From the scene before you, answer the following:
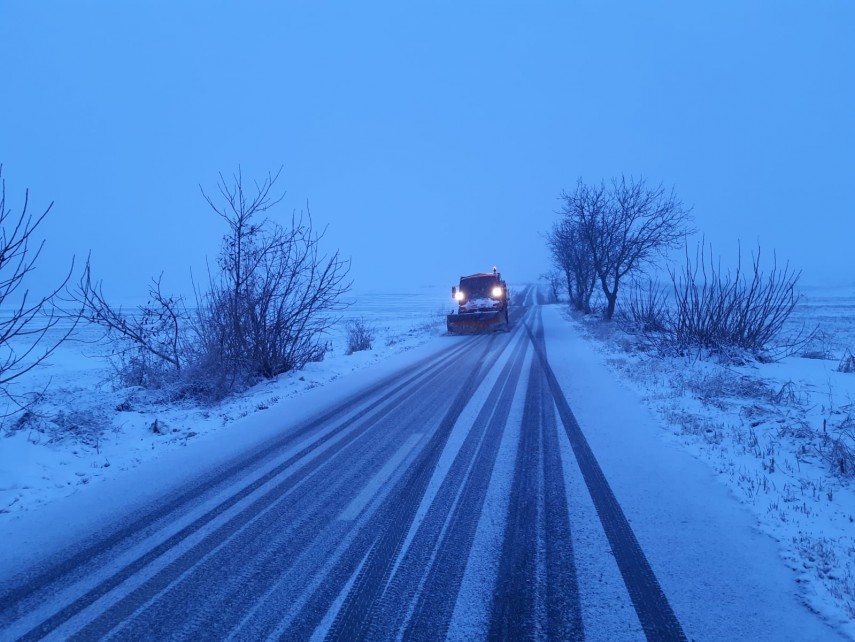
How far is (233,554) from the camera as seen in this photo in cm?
357

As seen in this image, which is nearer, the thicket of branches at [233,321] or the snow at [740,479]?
the snow at [740,479]

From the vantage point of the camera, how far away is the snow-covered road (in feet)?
Answer: 9.06

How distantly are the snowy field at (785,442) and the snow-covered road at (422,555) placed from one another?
228 mm

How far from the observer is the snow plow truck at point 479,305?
889 inches

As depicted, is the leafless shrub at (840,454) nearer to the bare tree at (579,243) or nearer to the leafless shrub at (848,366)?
the leafless shrub at (848,366)

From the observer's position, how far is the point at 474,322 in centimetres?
2253

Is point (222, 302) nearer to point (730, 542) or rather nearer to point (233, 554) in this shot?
point (233, 554)

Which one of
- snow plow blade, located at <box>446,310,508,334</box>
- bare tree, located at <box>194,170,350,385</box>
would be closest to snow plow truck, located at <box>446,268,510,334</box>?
snow plow blade, located at <box>446,310,508,334</box>

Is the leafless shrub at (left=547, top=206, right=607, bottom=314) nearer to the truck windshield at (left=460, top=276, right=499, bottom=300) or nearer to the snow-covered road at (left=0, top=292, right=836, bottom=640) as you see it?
the truck windshield at (left=460, top=276, right=499, bottom=300)

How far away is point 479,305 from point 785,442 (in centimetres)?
1844

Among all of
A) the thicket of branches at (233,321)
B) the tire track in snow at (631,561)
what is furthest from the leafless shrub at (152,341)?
the tire track in snow at (631,561)

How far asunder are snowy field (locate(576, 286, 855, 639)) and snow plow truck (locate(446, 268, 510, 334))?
11.0m

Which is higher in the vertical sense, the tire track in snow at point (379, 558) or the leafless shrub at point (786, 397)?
the leafless shrub at point (786, 397)

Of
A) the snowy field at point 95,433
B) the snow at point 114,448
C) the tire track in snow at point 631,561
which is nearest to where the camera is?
the tire track in snow at point 631,561
